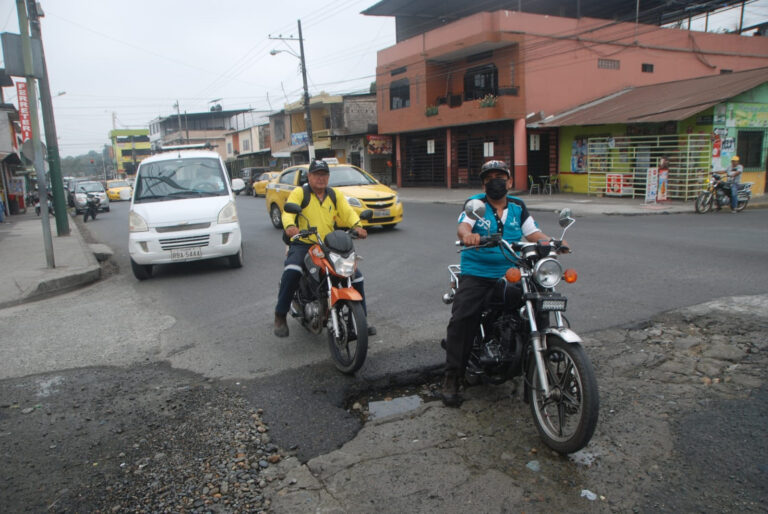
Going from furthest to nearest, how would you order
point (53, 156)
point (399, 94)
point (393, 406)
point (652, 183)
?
point (399, 94) → point (652, 183) → point (53, 156) → point (393, 406)

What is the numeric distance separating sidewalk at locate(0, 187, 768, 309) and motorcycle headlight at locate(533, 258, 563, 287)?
7.38 metres

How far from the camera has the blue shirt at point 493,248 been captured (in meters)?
3.79

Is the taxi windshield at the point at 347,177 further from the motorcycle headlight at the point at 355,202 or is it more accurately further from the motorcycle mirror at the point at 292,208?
the motorcycle mirror at the point at 292,208

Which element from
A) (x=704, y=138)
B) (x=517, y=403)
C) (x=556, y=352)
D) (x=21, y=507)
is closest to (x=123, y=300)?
(x=21, y=507)

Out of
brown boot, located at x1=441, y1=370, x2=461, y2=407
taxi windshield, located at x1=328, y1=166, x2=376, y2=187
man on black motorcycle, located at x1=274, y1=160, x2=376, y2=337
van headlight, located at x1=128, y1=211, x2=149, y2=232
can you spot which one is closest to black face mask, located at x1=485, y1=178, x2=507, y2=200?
brown boot, located at x1=441, y1=370, x2=461, y2=407

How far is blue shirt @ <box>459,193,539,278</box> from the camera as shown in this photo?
3.79 metres

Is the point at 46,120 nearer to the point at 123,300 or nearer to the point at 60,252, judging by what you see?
the point at 60,252

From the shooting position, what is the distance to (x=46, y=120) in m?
15.4

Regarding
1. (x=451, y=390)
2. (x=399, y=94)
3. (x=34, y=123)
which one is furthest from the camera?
(x=399, y=94)

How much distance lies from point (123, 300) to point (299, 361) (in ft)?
13.1

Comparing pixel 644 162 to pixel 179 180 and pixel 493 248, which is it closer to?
pixel 179 180

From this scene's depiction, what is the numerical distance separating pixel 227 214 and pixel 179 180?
122 cm

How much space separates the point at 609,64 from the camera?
27.4 meters

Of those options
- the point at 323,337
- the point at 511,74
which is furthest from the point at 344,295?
the point at 511,74
